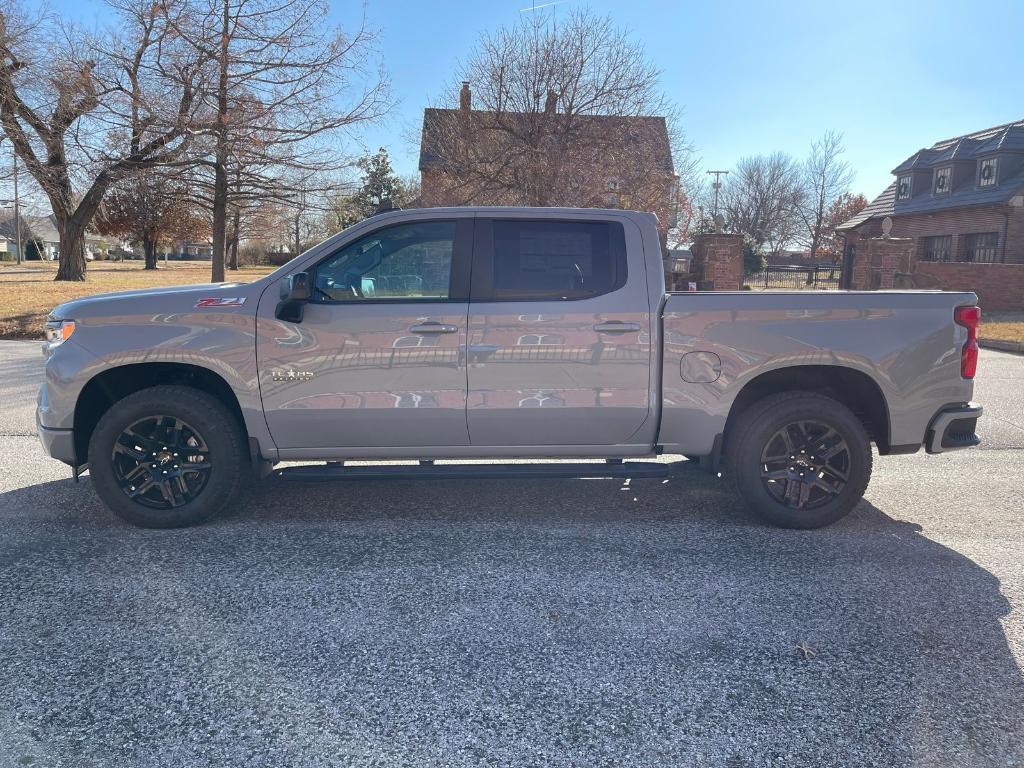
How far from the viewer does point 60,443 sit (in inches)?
179

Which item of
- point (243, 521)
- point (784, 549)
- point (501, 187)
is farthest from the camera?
point (501, 187)

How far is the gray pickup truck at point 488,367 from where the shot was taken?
4.50m

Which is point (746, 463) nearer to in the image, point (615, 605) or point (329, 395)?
point (615, 605)

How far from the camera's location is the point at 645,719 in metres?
2.74

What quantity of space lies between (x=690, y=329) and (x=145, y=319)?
10.8 ft

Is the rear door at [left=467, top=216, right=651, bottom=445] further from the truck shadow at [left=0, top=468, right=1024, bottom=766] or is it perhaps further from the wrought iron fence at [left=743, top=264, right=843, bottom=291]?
the wrought iron fence at [left=743, top=264, right=843, bottom=291]

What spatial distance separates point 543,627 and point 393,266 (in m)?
2.40

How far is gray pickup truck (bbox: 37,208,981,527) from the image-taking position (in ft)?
14.8

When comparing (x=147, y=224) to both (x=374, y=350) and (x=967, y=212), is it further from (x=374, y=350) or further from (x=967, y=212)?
(x=374, y=350)

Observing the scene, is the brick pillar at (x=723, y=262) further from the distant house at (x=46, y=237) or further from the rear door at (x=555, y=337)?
the distant house at (x=46, y=237)

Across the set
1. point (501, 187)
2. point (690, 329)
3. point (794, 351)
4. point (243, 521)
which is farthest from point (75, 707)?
point (501, 187)

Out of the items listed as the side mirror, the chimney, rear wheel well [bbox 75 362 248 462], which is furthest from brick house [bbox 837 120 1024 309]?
rear wheel well [bbox 75 362 248 462]

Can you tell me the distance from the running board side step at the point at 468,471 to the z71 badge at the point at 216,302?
43.1 inches

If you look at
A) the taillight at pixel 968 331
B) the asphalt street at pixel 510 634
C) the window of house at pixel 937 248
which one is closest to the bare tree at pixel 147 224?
the window of house at pixel 937 248
